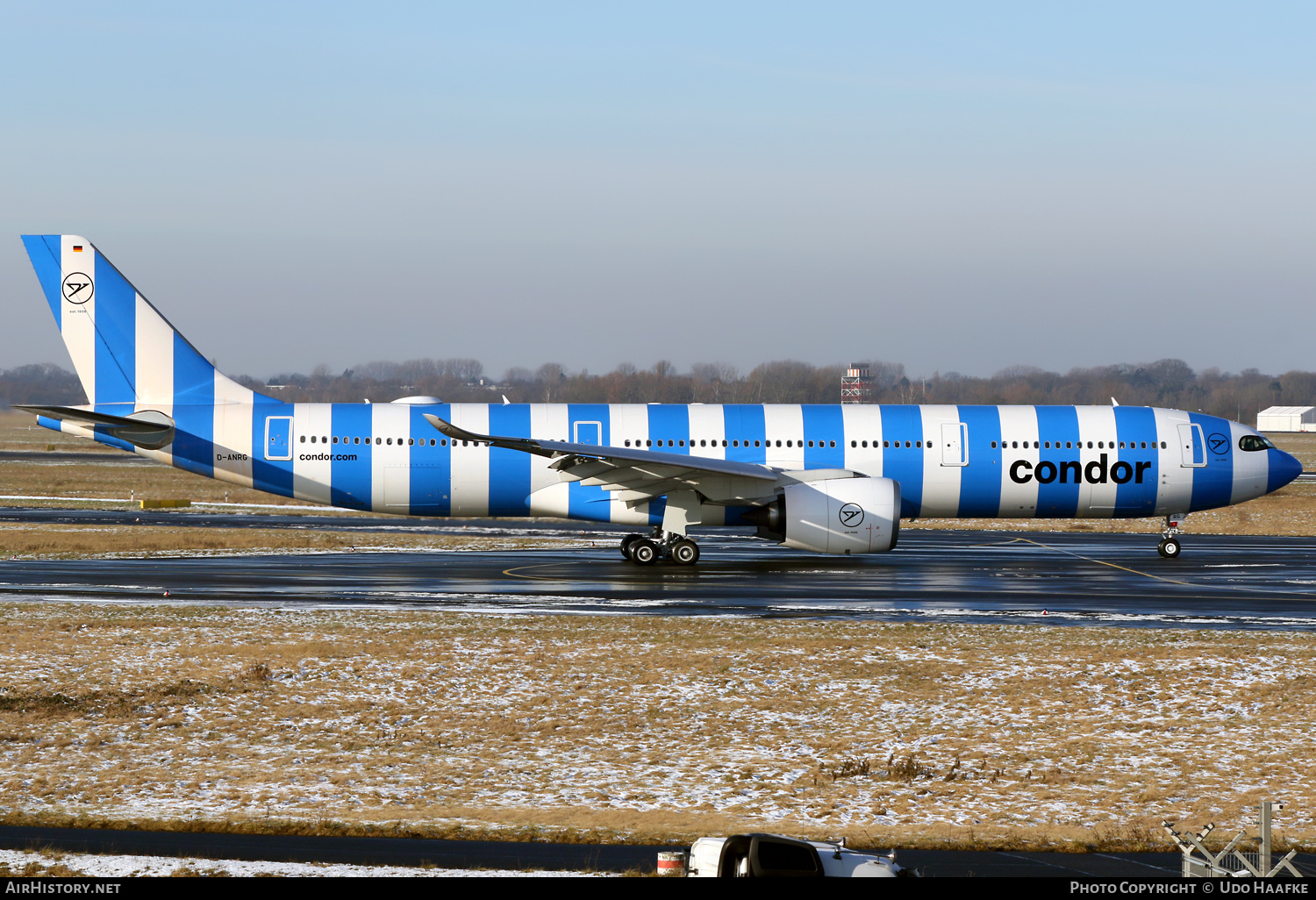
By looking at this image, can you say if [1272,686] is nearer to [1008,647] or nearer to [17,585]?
[1008,647]

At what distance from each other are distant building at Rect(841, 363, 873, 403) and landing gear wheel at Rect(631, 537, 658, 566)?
8529cm

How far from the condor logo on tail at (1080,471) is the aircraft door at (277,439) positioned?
19.6 metres

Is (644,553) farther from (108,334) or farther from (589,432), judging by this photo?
(108,334)

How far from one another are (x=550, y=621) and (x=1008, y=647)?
26.5ft

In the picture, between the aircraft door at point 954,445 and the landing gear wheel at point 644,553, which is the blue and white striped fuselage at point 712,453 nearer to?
the aircraft door at point 954,445

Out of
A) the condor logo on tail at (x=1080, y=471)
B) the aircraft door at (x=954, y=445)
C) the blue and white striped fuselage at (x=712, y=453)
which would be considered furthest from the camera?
the condor logo on tail at (x=1080, y=471)

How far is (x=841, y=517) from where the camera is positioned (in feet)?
98.7

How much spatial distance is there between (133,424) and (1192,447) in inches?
1141

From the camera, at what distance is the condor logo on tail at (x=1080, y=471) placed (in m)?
33.3

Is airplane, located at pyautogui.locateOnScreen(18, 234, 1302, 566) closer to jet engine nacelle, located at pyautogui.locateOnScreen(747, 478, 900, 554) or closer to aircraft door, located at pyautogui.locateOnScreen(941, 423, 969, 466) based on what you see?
aircraft door, located at pyautogui.locateOnScreen(941, 423, 969, 466)

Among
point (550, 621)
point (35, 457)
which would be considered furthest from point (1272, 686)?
point (35, 457)

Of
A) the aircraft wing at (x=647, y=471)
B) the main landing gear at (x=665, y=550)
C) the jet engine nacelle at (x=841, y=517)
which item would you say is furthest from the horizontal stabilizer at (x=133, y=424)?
the jet engine nacelle at (x=841, y=517)

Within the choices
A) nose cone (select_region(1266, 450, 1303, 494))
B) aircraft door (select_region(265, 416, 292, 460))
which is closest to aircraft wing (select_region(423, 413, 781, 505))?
aircraft door (select_region(265, 416, 292, 460))

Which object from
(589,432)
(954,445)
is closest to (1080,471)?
(954,445)
